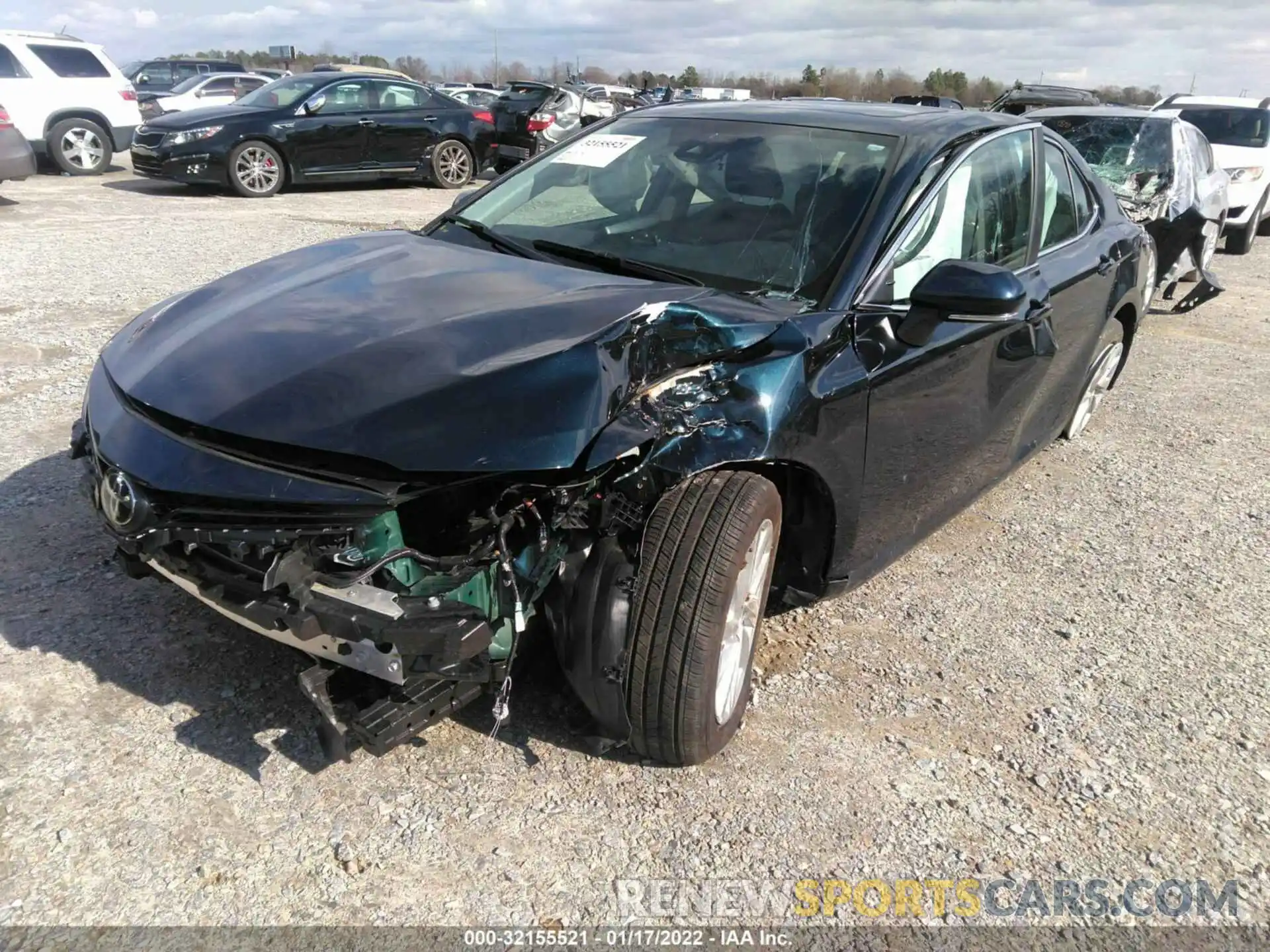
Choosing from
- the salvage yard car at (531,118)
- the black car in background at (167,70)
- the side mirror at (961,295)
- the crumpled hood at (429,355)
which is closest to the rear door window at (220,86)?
the black car in background at (167,70)

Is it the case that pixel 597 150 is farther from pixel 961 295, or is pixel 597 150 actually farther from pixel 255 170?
pixel 255 170

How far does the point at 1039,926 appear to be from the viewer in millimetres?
2168

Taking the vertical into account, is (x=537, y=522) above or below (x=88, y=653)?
above

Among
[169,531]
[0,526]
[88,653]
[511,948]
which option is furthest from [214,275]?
[511,948]

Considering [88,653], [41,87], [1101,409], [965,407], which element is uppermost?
[41,87]

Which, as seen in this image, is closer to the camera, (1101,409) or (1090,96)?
(1101,409)

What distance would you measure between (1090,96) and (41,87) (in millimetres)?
13977

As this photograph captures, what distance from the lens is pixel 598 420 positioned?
7.07ft

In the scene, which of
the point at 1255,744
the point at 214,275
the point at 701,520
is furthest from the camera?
→ the point at 214,275

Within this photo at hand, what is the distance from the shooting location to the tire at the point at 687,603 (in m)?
2.31

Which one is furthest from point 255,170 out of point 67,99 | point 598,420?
point 598,420

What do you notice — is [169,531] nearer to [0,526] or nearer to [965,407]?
[0,526]

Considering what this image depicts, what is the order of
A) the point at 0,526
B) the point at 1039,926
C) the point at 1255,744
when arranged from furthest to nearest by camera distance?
the point at 0,526 < the point at 1255,744 < the point at 1039,926

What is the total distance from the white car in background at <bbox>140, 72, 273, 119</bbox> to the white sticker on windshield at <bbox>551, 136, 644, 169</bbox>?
17.3m
